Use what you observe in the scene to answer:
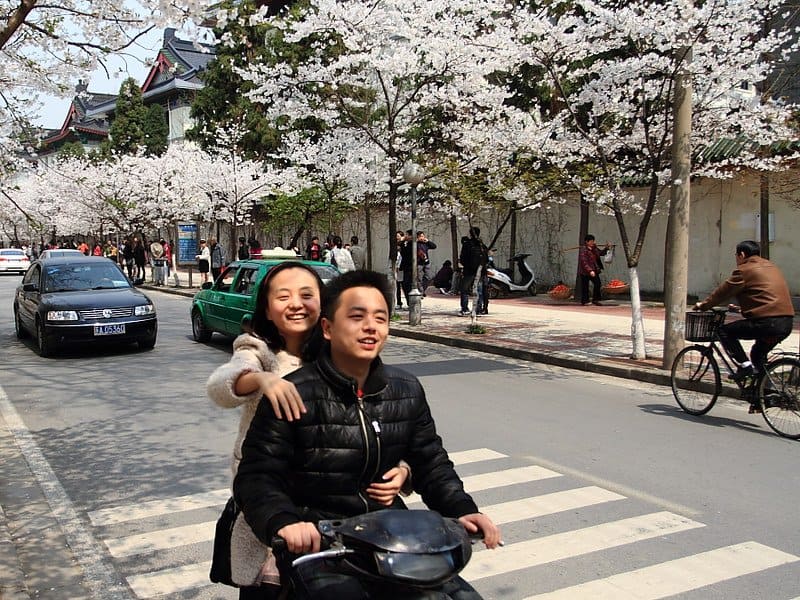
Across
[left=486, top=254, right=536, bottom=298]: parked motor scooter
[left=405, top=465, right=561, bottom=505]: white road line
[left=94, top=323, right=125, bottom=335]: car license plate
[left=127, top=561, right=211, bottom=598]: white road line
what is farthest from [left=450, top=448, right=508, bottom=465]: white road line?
[left=486, top=254, right=536, bottom=298]: parked motor scooter

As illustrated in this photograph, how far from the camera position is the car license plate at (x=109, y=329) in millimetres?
12680

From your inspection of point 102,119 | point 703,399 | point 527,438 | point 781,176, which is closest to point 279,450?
point 527,438

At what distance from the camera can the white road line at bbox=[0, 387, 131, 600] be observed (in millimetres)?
4379

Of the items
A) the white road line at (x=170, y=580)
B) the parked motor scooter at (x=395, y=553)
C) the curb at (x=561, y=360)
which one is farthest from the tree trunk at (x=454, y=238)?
the parked motor scooter at (x=395, y=553)

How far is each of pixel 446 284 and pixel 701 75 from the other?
15010 millimetres

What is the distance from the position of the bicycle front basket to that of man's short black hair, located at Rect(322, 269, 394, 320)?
6.36 m

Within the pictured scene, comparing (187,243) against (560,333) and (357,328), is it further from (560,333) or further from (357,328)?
(357,328)

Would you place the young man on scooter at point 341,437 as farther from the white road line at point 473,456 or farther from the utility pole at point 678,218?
the utility pole at point 678,218

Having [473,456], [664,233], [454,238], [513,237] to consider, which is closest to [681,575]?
[473,456]

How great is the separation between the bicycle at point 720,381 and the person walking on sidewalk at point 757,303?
147 mm

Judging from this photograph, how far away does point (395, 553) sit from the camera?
6.71ft

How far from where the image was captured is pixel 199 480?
6289 millimetres

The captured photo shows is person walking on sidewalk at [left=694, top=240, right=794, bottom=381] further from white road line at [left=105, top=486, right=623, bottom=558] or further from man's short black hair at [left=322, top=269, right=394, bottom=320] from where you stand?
man's short black hair at [left=322, top=269, right=394, bottom=320]

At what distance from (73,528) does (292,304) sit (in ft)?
10.8
